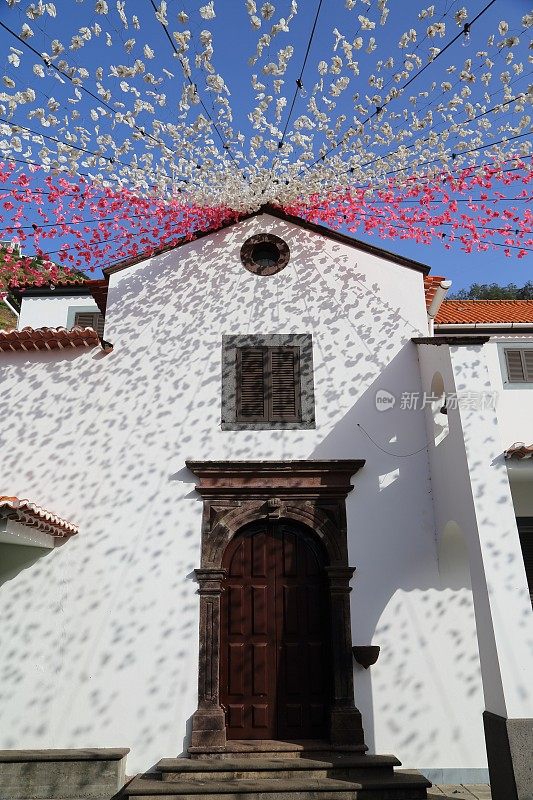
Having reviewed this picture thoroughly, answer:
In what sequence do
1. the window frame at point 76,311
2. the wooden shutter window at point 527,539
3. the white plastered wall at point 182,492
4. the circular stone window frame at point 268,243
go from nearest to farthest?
the white plastered wall at point 182,492 → the wooden shutter window at point 527,539 → the circular stone window frame at point 268,243 → the window frame at point 76,311

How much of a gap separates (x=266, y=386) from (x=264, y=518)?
5.58 feet

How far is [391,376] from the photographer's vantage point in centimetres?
748

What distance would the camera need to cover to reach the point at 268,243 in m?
8.13

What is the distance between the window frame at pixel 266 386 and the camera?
723cm

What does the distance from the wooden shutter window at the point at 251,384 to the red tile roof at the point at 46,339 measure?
1925 millimetres

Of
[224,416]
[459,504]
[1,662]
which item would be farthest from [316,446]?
[1,662]

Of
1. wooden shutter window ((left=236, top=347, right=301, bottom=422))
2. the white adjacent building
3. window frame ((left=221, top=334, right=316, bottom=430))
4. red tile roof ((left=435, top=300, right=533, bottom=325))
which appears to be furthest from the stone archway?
red tile roof ((left=435, top=300, right=533, bottom=325))

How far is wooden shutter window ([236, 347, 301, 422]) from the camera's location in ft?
24.0

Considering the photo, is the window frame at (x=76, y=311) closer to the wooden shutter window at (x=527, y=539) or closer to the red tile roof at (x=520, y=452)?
the red tile roof at (x=520, y=452)

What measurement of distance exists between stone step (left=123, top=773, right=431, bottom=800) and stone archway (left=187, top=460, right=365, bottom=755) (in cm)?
64

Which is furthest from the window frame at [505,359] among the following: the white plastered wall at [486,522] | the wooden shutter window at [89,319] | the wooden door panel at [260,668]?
the wooden shutter window at [89,319]

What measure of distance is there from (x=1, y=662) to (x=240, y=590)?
2.72 metres

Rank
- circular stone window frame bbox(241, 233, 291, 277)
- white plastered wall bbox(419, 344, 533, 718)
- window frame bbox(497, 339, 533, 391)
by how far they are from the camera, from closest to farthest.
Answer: white plastered wall bbox(419, 344, 533, 718) < circular stone window frame bbox(241, 233, 291, 277) < window frame bbox(497, 339, 533, 391)

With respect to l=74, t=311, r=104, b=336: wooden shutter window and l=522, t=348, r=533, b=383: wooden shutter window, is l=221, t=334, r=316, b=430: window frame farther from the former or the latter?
l=74, t=311, r=104, b=336: wooden shutter window
